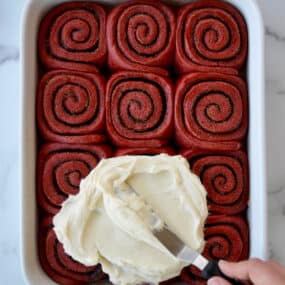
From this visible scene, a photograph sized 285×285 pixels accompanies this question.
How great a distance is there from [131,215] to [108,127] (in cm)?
27

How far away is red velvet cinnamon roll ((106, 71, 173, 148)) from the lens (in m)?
1.61

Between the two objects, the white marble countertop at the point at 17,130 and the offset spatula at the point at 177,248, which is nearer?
the offset spatula at the point at 177,248

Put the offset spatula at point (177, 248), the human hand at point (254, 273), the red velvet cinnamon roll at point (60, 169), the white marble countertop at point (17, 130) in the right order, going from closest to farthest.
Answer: the human hand at point (254, 273) < the offset spatula at point (177, 248) < the red velvet cinnamon roll at point (60, 169) < the white marble countertop at point (17, 130)

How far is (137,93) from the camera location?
1.62 meters

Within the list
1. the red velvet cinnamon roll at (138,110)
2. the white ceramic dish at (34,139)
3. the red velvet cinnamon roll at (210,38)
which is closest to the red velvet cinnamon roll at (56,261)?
the white ceramic dish at (34,139)

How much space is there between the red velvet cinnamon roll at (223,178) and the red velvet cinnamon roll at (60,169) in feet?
0.86

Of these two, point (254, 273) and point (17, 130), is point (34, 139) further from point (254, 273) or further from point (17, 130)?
point (254, 273)

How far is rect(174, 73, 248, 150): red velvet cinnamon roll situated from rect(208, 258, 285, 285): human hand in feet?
1.20

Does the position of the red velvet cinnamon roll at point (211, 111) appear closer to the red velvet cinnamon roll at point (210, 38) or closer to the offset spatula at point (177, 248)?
the red velvet cinnamon roll at point (210, 38)

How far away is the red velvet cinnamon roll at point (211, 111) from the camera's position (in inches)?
63.2

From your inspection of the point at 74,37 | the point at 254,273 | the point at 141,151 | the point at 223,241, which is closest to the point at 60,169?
the point at 141,151

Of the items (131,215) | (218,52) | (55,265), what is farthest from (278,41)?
(55,265)

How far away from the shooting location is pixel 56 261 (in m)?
1.61

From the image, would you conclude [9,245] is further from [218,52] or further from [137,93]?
[218,52]
